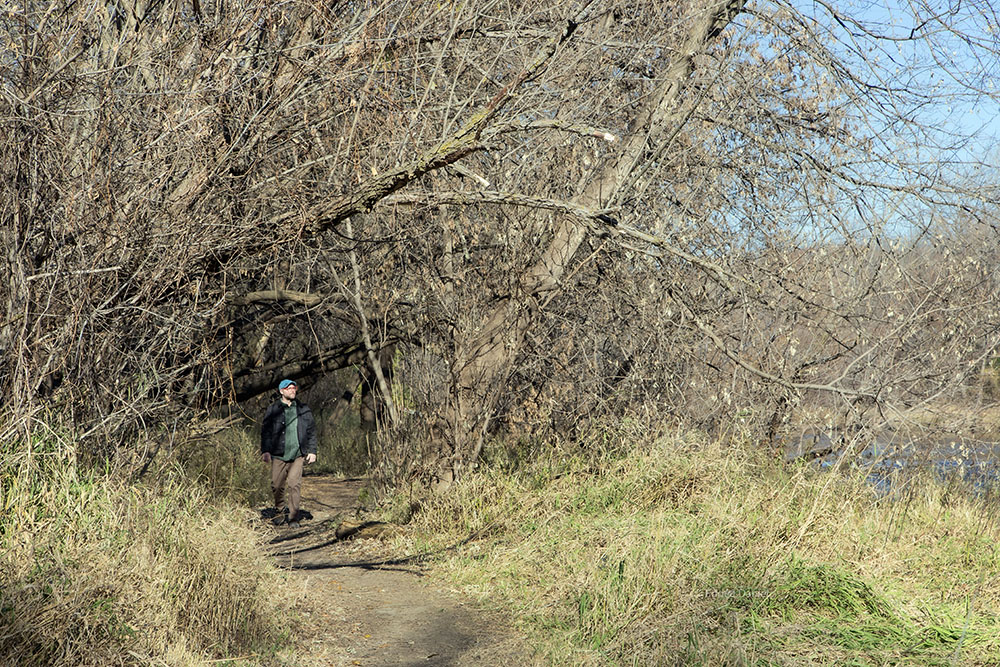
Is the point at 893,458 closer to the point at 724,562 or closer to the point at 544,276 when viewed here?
the point at 544,276

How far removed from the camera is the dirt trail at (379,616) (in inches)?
231

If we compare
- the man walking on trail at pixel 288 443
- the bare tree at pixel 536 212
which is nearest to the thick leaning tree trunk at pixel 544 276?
the bare tree at pixel 536 212

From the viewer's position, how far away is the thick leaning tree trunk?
8703 millimetres

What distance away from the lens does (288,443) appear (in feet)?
33.8

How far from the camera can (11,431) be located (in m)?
4.97

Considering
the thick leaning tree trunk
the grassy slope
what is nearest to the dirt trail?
the grassy slope

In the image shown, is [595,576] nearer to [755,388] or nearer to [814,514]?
[814,514]

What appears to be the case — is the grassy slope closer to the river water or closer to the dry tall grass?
the river water

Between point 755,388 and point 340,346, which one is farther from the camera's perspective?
point 340,346

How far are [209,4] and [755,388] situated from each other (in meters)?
5.50

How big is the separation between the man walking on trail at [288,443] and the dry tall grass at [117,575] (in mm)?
4100

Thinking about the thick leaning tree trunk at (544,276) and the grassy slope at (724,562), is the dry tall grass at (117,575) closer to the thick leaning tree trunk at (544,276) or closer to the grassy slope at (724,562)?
the grassy slope at (724,562)

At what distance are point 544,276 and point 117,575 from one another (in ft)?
16.4

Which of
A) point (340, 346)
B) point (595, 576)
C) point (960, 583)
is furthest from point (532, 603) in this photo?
point (340, 346)
